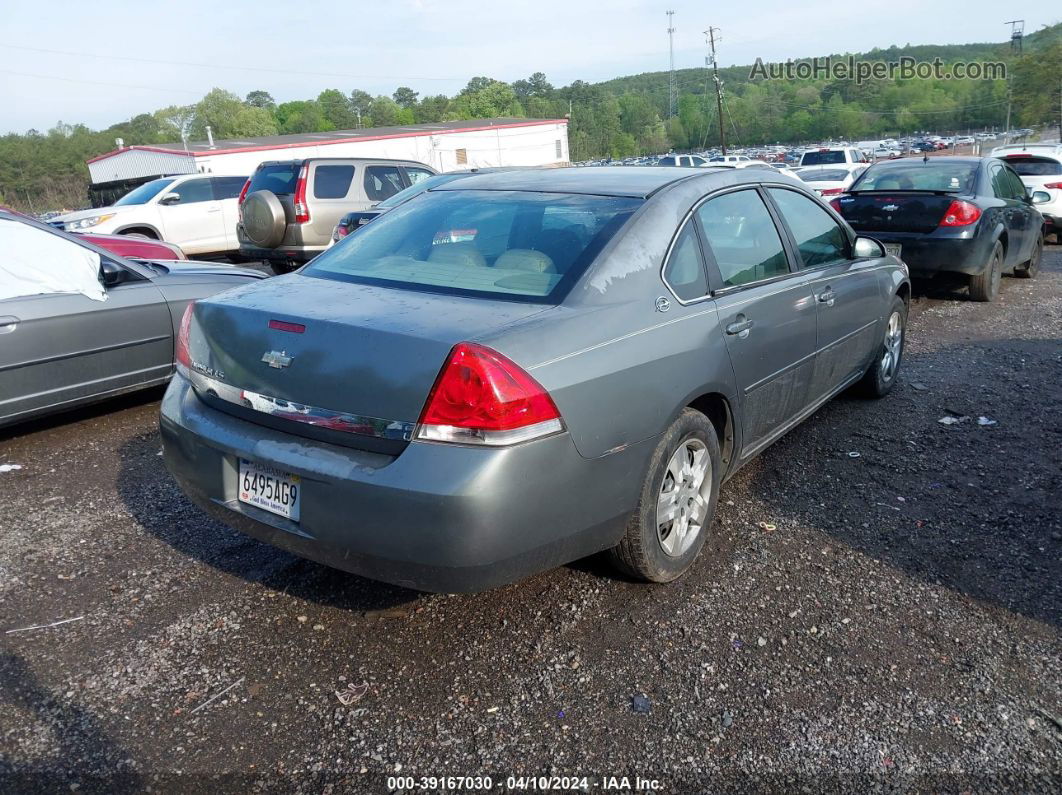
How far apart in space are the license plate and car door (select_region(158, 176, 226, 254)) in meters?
13.3

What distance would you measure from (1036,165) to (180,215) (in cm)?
1550

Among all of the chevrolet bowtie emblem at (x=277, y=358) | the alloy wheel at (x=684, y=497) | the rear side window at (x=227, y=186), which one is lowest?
the alloy wheel at (x=684, y=497)

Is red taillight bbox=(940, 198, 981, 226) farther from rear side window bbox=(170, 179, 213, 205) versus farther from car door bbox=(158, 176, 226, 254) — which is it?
rear side window bbox=(170, 179, 213, 205)

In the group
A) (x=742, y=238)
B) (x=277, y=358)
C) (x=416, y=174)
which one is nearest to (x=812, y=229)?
(x=742, y=238)

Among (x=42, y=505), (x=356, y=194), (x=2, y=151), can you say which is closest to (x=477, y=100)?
(x=2, y=151)

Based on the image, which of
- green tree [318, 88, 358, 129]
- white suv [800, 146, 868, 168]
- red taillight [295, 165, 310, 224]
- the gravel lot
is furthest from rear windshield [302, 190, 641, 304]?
green tree [318, 88, 358, 129]

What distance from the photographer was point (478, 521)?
2484 mm

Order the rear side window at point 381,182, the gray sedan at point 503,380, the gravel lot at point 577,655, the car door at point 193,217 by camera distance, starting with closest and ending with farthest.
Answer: the gravel lot at point 577,655 < the gray sedan at point 503,380 < the rear side window at point 381,182 < the car door at point 193,217

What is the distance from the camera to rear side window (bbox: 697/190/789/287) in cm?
360

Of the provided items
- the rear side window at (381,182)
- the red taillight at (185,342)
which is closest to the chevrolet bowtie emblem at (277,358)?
the red taillight at (185,342)

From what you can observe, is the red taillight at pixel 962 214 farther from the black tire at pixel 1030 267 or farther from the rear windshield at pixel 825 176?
the rear windshield at pixel 825 176

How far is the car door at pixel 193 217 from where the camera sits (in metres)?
14.6

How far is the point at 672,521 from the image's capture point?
129 inches

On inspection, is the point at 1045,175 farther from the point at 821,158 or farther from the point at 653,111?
the point at 653,111
